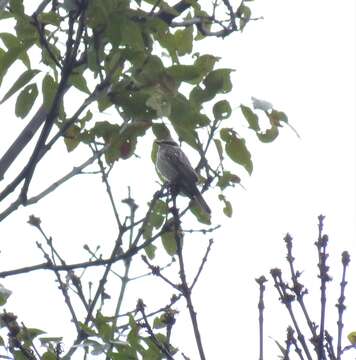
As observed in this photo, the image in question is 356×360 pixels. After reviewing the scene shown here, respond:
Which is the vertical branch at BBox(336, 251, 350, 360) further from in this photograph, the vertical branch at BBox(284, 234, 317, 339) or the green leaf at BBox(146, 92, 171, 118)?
the green leaf at BBox(146, 92, 171, 118)

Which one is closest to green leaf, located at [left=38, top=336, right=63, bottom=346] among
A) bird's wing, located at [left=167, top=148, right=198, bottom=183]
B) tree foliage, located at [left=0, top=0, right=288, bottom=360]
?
tree foliage, located at [left=0, top=0, right=288, bottom=360]

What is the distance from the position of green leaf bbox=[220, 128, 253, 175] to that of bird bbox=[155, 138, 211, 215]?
0.55 meters

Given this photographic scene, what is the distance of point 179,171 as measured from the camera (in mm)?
7965

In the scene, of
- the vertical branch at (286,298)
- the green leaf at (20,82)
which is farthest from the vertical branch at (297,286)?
the green leaf at (20,82)

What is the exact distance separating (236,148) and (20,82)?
1079 mm

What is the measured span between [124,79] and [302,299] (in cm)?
125

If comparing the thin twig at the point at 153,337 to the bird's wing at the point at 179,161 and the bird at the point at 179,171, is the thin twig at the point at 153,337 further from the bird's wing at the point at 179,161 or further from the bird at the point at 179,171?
the bird's wing at the point at 179,161

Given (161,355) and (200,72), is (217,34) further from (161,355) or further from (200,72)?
(161,355)

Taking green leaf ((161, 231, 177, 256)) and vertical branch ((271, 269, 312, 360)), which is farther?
green leaf ((161, 231, 177, 256))

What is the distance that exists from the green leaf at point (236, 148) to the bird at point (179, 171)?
0.55m

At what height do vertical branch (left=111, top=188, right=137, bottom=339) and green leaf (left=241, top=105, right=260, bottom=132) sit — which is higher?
green leaf (left=241, top=105, right=260, bottom=132)

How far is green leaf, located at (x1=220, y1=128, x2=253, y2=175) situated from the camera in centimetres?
460

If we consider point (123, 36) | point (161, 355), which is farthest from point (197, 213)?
point (123, 36)

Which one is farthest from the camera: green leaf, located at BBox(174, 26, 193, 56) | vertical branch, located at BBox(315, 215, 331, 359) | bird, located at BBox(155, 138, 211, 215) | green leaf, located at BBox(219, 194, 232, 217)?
bird, located at BBox(155, 138, 211, 215)
